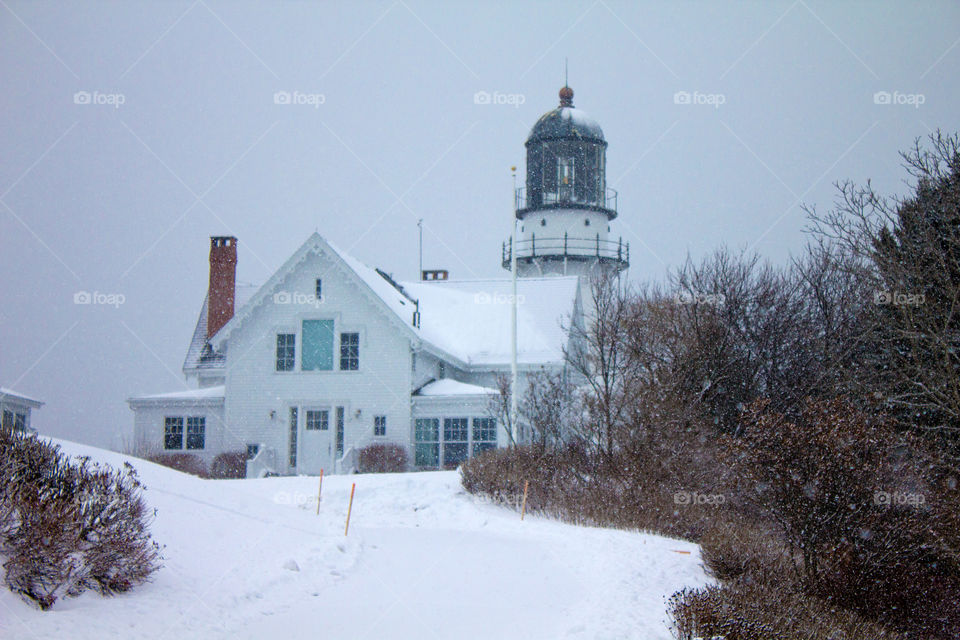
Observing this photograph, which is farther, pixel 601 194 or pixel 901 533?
pixel 601 194

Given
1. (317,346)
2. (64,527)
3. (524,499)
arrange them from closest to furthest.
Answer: (64,527) < (524,499) < (317,346)

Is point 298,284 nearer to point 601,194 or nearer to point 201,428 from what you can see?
point 201,428

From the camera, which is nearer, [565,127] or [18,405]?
[18,405]

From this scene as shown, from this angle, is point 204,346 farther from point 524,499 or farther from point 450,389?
point 524,499

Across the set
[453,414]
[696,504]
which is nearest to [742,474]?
[696,504]

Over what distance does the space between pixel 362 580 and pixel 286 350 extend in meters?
17.7

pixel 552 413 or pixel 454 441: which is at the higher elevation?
pixel 552 413

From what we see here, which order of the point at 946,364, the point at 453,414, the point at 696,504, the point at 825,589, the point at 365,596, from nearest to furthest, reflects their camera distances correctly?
1. the point at 365,596
2. the point at 825,589
3. the point at 946,364
4. the point at 696,504
5. the point at 453,414

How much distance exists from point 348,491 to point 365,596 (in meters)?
8.67

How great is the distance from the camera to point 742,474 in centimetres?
1228

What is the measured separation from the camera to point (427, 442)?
26.9 m

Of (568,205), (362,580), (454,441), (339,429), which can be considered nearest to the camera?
(362,580)

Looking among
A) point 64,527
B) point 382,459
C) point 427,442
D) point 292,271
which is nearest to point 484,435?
point 427,442

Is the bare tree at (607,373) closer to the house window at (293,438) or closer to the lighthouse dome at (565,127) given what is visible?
the house window at (293,438)
